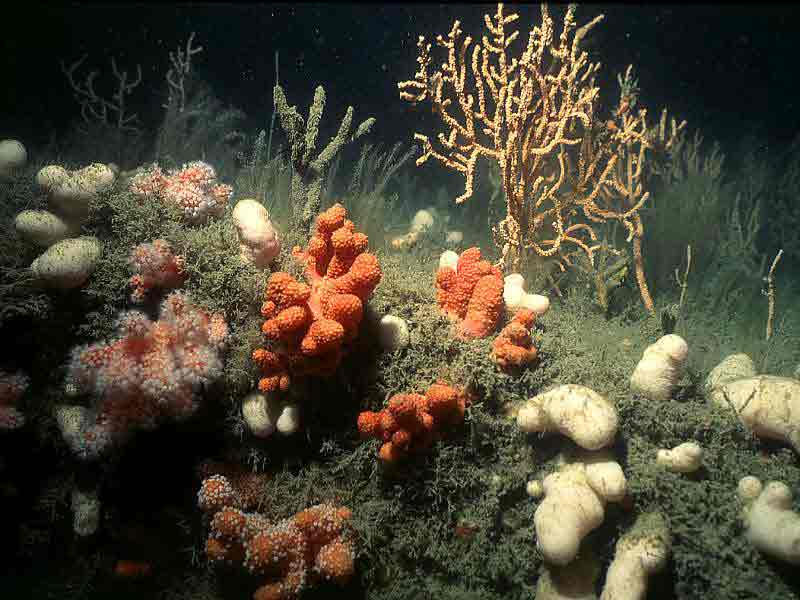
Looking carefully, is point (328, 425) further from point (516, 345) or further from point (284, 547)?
point (516, 345)

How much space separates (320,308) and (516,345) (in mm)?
1362

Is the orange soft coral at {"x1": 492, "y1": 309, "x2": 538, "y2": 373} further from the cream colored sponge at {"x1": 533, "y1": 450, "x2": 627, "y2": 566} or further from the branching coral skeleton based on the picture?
the branching coral skeleton

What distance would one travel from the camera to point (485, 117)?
3.68 m

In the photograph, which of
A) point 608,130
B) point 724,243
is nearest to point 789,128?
point 724,243

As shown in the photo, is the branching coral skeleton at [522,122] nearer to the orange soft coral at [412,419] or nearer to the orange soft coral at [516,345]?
the orange soft coral at [516,345]

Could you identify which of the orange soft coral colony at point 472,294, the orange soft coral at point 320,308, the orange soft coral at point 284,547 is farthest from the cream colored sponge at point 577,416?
the orange soft coral at point 284,547

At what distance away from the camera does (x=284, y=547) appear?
8.61 feet

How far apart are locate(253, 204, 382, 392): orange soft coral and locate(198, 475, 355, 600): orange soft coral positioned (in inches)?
32.8

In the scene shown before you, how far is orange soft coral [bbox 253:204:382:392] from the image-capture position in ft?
8.39

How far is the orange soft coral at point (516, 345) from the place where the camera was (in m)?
2.91

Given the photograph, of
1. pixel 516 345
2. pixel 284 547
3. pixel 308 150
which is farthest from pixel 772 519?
pixel 308 150

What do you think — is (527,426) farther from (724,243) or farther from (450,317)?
(724,243)

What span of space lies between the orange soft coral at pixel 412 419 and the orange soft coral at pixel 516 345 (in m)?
0.40

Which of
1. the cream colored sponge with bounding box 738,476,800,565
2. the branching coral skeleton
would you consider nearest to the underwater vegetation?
the cream colored sponge with bounding box 738,476,800,565
